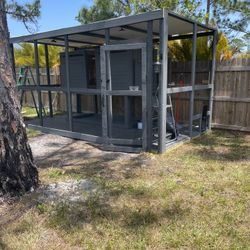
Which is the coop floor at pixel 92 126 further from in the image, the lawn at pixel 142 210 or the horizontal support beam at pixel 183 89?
the lawn at pixel 142 210

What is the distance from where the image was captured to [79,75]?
24.7 ft

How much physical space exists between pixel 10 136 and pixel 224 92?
501 cm

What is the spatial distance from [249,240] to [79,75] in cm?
633

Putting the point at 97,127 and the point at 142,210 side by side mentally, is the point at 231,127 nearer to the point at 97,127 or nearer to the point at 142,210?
the point at 97,127

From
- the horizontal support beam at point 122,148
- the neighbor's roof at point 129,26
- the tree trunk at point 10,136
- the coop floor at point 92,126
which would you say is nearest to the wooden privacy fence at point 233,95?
the neighbor's roof at point 129,26

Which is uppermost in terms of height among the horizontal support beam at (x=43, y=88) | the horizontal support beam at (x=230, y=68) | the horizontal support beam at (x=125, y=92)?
the horizontal support beam at (x=230, y=68)

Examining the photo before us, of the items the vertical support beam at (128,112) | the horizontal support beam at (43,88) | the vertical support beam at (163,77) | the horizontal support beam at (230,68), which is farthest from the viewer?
the vertical support beam at (128,112)

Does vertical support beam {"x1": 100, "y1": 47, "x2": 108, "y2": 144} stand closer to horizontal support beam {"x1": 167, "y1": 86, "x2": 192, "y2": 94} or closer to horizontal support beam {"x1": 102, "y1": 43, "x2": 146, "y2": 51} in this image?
horizontal support beam {"x1": 102, "y1": 43, "x2": 146, "y2": 51}

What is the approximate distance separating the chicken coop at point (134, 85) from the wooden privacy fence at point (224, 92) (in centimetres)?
3

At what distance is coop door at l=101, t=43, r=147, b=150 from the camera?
470 cm

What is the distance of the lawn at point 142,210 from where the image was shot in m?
2.26

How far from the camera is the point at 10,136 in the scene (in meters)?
2.83

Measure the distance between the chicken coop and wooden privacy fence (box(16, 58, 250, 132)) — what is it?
3 cm

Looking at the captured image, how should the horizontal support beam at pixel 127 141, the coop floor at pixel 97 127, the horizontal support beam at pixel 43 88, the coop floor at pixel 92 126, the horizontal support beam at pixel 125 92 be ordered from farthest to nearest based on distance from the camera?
the horizontal support beam at pixel 43 88 → the coop floor at pixel 92 126 → the coop floor at pixel 97 127 → the horizontal support beam at pixel 127 141 → the horizontal support beam at pixel 125 92
